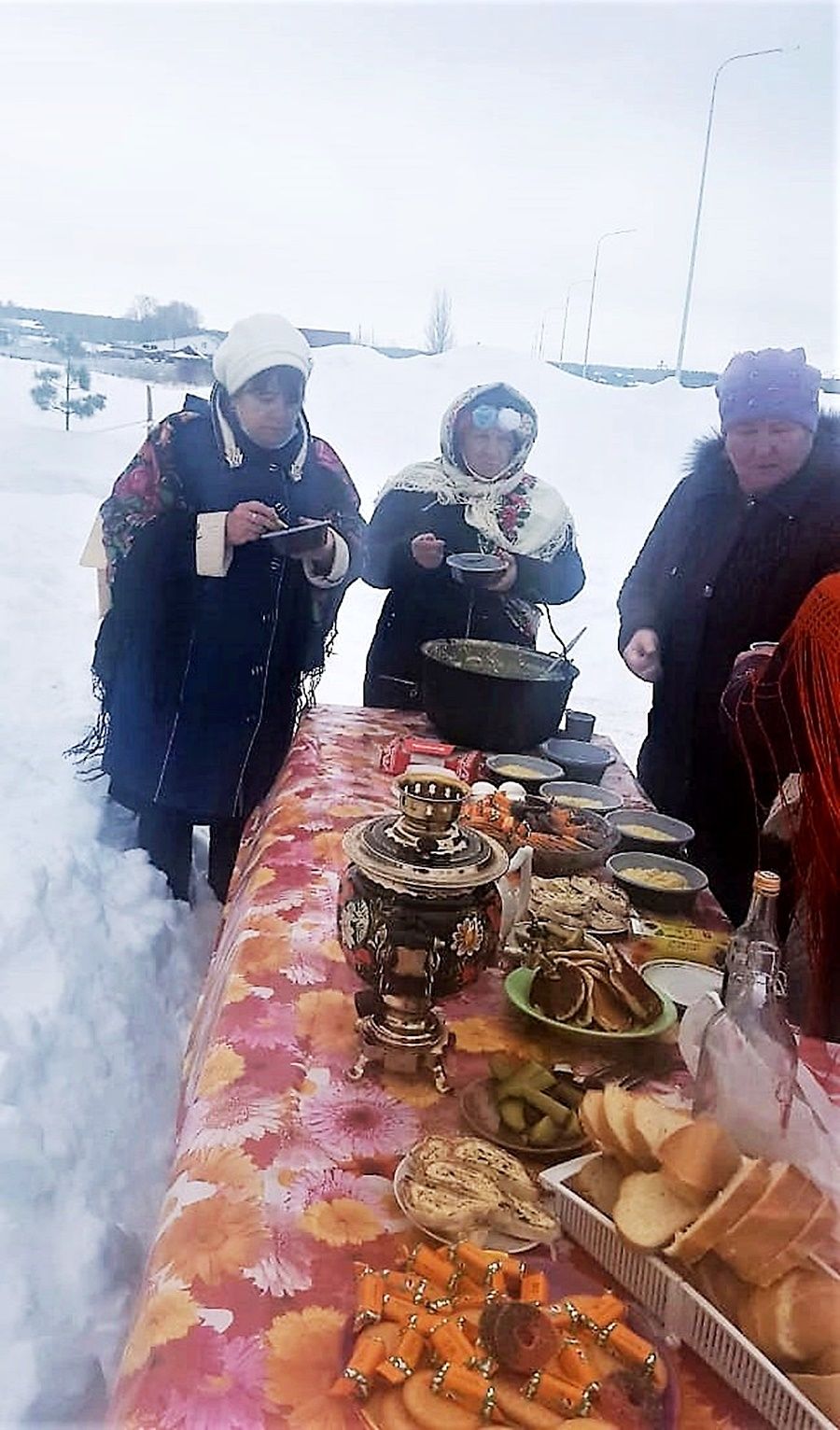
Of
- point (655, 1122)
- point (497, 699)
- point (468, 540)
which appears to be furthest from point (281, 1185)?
point (468, 540)

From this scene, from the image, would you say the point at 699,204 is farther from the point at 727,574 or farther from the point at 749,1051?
the point at 749,1051

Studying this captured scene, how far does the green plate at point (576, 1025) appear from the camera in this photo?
798mm

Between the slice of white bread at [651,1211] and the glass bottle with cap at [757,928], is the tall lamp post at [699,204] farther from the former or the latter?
the slice of white bread at [651,1211]

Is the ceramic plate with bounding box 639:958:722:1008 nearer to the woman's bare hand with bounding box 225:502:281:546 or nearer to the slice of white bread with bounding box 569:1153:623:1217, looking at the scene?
the slice of white bread with bounding box 569:1153:623:1217

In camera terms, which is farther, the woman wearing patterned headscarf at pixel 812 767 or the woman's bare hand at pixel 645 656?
the woman's bare hand at pixel 645 656

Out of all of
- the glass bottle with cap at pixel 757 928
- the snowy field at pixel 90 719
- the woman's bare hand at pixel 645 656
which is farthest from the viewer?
the woman's bare hand at pixel 645 656

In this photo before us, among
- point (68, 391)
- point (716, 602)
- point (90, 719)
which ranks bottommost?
point (90, 719)

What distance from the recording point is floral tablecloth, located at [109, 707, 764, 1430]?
502mm

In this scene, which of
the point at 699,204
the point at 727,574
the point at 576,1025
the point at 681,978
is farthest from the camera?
the point at 727,574

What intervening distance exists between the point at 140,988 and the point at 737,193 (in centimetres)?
140

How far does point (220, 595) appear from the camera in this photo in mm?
1724

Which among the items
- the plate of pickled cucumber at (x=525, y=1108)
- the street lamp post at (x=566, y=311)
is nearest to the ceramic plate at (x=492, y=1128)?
the plate of pickled cucumber at (x=525, y=1108)

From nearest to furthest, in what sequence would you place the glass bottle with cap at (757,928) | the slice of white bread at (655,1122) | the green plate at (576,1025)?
the slice of white bread at (655,1122) → the glass bottle with cap at (757,928) → the green plate at (576,1025)

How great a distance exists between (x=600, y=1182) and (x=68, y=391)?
152 centimetres
